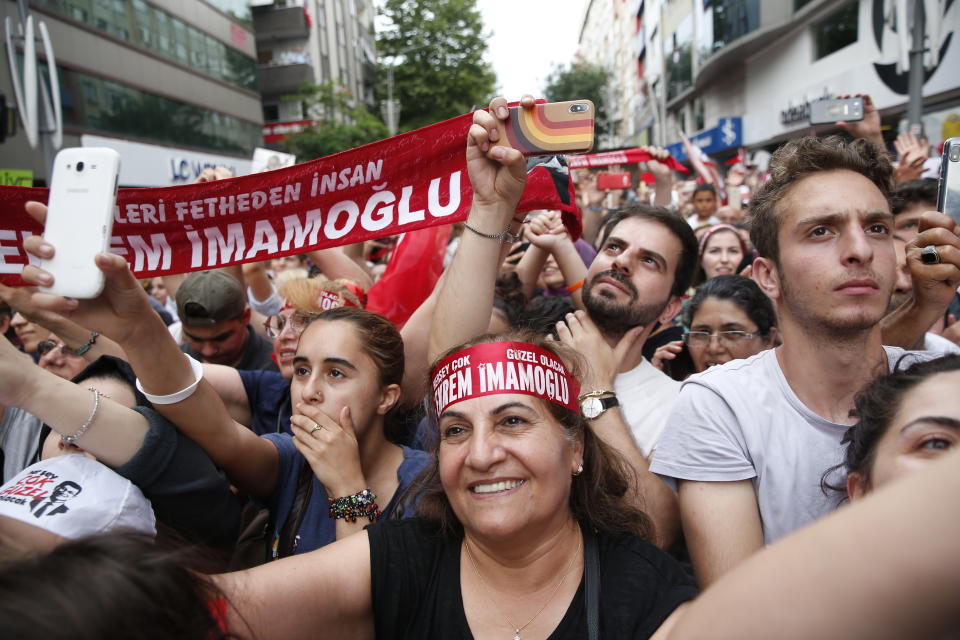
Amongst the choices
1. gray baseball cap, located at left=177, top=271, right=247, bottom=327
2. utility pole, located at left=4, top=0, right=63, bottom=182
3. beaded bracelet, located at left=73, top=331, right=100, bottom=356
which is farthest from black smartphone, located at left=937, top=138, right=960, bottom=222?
utility pole, located at left=4, top=0, right=63, bottom=182

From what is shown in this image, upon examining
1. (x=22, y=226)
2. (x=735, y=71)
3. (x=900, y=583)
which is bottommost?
(x=900, y=583)

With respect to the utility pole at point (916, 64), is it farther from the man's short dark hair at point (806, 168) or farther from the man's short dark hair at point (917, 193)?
the man's short dark hair at point (806, 168)

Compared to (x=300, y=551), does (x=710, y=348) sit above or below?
above

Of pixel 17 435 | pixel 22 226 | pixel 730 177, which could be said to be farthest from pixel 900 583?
pixel 730 177

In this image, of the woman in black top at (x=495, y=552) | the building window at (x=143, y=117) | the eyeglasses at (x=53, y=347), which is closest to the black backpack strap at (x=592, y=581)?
the woman in black top at (x=495, y=552)

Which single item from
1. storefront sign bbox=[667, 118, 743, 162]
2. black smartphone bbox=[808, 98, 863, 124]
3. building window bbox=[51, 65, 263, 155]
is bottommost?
black smartphone bbox=[808, 98, 863, 124]

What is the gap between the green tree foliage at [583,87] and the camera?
39.8 m

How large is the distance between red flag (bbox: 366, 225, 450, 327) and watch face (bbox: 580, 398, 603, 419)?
5.43 ft

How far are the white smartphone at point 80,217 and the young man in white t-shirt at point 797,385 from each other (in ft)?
5.02

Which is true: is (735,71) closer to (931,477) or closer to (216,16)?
(216,16)

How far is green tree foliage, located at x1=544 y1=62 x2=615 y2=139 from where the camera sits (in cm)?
3982

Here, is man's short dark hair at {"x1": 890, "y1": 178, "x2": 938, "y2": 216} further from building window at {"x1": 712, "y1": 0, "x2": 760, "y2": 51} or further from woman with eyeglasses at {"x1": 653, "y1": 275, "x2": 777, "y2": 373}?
building window at {"x1": 712, "y1": 0, "x2": 760, "y2": 51}

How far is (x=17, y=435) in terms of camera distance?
8.00ft

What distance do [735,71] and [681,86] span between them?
6571mm
